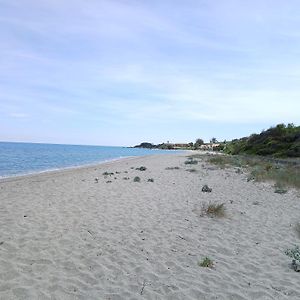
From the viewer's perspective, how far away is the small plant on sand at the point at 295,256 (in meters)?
6.57

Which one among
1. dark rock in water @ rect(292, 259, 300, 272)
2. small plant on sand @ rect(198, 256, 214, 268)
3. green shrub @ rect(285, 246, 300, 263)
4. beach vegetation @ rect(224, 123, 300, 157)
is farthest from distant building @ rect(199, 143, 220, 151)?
small plant on sand @ rect(198, 256, 214, 268)

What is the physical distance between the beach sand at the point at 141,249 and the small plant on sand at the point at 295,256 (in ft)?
0.37

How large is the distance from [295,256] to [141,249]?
2.92 meters

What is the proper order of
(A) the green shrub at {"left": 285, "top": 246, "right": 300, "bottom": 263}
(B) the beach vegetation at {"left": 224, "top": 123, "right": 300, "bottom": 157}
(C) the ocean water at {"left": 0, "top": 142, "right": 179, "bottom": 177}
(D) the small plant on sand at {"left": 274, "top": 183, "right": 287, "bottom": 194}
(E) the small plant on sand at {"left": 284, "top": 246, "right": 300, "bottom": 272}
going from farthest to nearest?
(B) the beach vegetation at {"left": 224, "top": 123, "right": 300, "bottom": 157} → (C) the ocean water at {"left": 0, "top": 142, "right": 179, "bottom": 177} → (D) the small plant on sand at {"left": 274, "top": 183, "right": 287, "bottom": 194} → (A) the green shrub at {"left": 285, "top": 246, "right": 300, "bottom": 263} → (E) the small plant on sand at {"left": 284, "top": 246, "right": 300, "bottom": 272}

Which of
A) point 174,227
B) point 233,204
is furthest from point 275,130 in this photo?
point 174,227

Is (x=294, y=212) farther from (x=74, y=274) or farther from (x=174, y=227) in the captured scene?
(x=74, y=274)

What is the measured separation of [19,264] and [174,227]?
4.09 meters

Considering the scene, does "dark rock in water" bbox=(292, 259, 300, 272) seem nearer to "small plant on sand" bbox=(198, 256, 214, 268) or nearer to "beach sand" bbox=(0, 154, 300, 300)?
"beach sand" bbox=(0, 154, 300, 300)

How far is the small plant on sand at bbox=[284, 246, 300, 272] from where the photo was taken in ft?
21.6

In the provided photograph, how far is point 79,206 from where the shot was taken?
446 inches

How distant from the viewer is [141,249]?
7.18 m

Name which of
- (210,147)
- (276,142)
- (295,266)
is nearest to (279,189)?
(295,266)

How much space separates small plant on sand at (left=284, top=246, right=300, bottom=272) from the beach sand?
4.5 inches

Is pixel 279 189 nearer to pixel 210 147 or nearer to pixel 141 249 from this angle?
pixel 141 249
